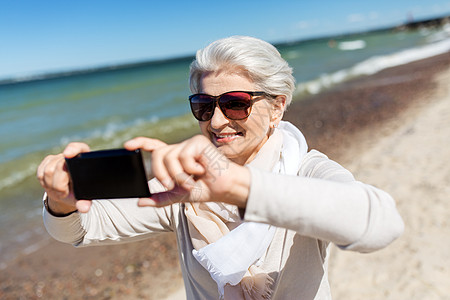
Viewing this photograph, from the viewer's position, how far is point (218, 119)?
1775 mm

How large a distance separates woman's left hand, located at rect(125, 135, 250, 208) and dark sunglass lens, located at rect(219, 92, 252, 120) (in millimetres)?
766

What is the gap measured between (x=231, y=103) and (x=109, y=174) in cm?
85

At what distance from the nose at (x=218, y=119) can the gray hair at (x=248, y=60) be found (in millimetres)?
202

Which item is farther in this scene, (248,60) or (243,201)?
(248,60)

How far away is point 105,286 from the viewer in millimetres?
4523

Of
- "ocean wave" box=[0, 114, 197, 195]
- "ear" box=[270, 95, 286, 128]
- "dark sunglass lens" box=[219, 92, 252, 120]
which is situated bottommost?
"ocean wave" box=[0, 114, 197, 195]

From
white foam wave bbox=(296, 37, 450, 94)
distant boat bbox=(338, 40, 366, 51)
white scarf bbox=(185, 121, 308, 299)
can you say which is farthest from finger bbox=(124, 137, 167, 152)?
distant boat bbox=(338, 40, 366, 51)

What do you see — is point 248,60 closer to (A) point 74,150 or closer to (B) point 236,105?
(B) point 236,105

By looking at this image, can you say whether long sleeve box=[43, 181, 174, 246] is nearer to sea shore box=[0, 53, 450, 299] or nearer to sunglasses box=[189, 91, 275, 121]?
sunglasses box=[189, 91, 275, 121]

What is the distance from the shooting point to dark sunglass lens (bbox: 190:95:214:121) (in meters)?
1.78

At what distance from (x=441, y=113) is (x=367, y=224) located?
9536 mm

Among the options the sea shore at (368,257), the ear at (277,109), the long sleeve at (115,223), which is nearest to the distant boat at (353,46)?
the sea shore at (368,257)

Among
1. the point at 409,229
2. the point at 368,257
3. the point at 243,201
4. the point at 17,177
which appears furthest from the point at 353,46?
the point at 243,201

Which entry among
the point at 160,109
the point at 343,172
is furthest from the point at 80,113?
the point at 343,172
